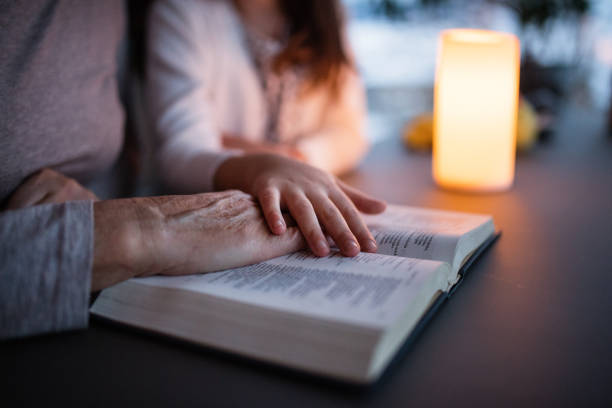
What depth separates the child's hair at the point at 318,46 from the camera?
4.03 feet

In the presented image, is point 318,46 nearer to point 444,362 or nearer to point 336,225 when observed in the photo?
point 336,225

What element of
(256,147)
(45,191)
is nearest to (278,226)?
(45,191)

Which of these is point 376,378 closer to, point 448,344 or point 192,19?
point 448,344

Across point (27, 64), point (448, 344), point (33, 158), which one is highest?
point (27, 64)

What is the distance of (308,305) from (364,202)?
0.29 m

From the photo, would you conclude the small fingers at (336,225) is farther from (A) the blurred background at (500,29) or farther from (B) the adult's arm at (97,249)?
(A) the blurred background at (500,29)

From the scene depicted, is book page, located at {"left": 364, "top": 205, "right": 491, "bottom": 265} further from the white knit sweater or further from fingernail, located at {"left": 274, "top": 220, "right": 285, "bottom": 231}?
the white knit sweater

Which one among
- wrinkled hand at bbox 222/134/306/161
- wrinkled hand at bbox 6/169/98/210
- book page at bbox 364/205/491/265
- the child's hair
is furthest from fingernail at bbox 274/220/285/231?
the child's hair

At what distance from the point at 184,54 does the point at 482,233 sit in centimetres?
76

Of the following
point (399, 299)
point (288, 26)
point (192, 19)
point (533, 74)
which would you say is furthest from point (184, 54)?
point (533, 74)

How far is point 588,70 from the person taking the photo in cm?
239

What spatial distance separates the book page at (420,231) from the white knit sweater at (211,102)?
320mm

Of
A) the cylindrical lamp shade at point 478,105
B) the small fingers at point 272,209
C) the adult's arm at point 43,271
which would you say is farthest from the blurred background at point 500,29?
the adult's arm at point 43,271

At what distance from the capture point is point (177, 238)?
471 mm
